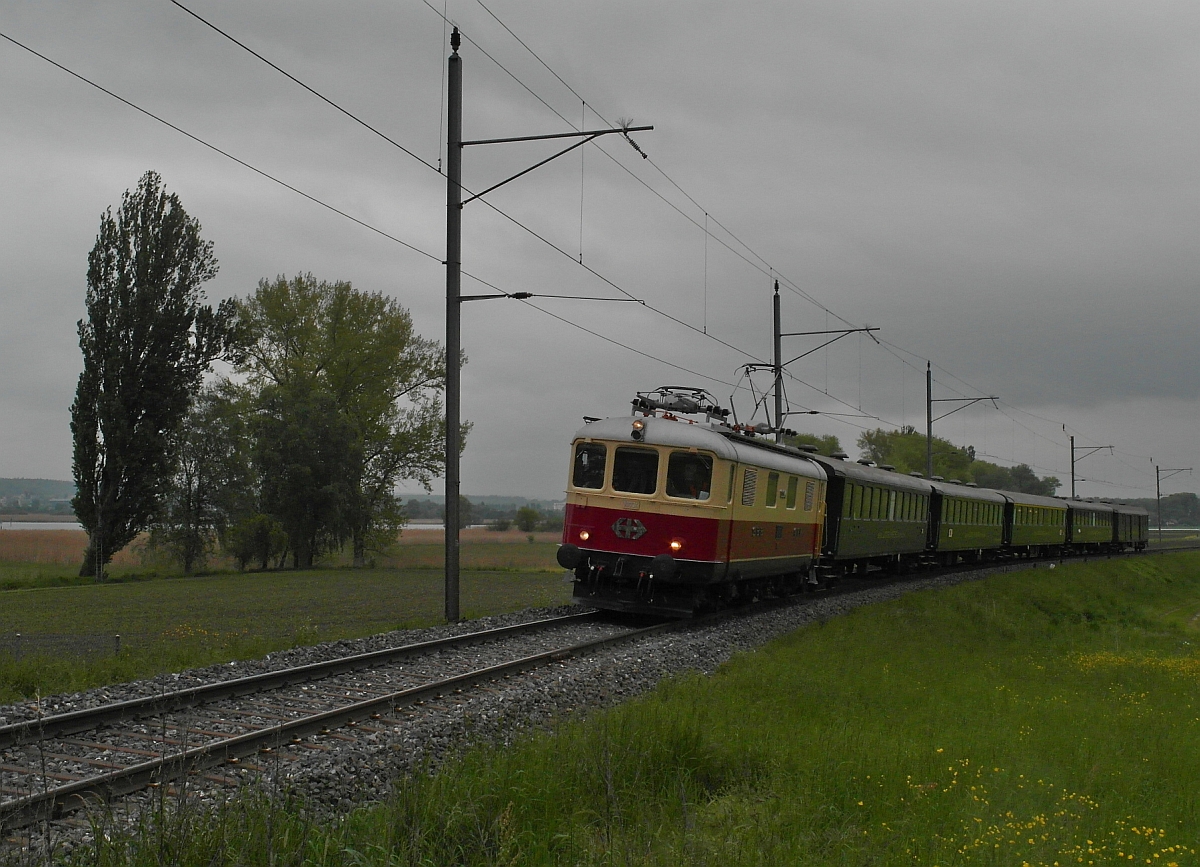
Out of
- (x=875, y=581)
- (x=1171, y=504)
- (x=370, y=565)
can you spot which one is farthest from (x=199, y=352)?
(x=1171, y=504)

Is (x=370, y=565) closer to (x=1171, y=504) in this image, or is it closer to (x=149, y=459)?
(x=149, y=459)

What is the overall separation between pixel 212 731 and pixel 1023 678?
413 inches

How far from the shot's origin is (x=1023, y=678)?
13836 mm

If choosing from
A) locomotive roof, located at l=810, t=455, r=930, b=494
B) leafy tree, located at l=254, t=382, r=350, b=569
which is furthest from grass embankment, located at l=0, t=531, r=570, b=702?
locomotive roof, located at l=810, t=455, r=930, b=494

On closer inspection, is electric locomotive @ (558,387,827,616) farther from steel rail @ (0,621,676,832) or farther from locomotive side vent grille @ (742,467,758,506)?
steel rail @ (0,621,676,832)

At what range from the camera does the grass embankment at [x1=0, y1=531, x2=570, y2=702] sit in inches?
476

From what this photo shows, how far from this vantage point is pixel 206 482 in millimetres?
41062

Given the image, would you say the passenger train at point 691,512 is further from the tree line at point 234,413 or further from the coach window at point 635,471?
the tree line at point 234,413

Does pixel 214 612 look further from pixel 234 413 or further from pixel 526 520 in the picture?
pixel 526 520

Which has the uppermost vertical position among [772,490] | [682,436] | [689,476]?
[682,436]

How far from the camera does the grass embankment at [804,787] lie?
5.52 meters

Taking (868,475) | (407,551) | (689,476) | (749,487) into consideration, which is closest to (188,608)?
(689,476)

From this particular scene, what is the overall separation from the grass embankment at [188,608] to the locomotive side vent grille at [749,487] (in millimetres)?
5147

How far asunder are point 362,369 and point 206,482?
9.27 m
